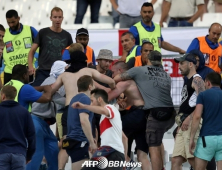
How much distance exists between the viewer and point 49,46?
47.1 feet

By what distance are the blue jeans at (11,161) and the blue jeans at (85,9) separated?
279 inches

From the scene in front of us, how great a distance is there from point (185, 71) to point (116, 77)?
40.8 inches

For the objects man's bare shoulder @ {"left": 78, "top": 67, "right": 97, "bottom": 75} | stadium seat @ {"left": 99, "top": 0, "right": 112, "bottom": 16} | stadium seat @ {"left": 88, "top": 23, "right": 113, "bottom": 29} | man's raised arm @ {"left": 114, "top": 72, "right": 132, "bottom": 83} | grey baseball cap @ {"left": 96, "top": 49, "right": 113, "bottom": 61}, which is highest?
stadium seat @ {"left": 99, "top": 0, "right": 112, "bottom": 16}

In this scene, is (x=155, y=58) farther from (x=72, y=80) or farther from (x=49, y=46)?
(x=49, y=46)

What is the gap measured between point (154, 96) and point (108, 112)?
205cm

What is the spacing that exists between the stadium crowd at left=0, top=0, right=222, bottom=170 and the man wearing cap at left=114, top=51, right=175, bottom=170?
15 millimetres

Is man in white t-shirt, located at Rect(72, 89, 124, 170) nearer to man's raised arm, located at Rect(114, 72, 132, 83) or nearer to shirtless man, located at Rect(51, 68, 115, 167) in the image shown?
shirtless man, located at Rect(51, 68, 115, 167)

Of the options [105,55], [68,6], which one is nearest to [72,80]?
[105,55]

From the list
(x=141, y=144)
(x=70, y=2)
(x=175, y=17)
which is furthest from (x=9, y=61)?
(x=70, y=2)

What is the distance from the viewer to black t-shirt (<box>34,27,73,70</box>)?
1432cm

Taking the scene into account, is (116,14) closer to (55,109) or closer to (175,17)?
(175,17)

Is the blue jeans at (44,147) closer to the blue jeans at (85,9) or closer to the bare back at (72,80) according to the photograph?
the bare back at (72,80)

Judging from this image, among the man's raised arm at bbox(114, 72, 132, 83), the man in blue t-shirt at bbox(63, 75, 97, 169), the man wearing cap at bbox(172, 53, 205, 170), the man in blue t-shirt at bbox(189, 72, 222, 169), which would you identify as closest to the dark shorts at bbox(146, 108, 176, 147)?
the man wearing cap at bbox(172, 53, 205, 170)

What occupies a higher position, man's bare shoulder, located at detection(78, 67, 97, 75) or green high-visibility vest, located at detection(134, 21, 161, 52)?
green high-visibility vest, located at detection(134, 21, 161, 52)
